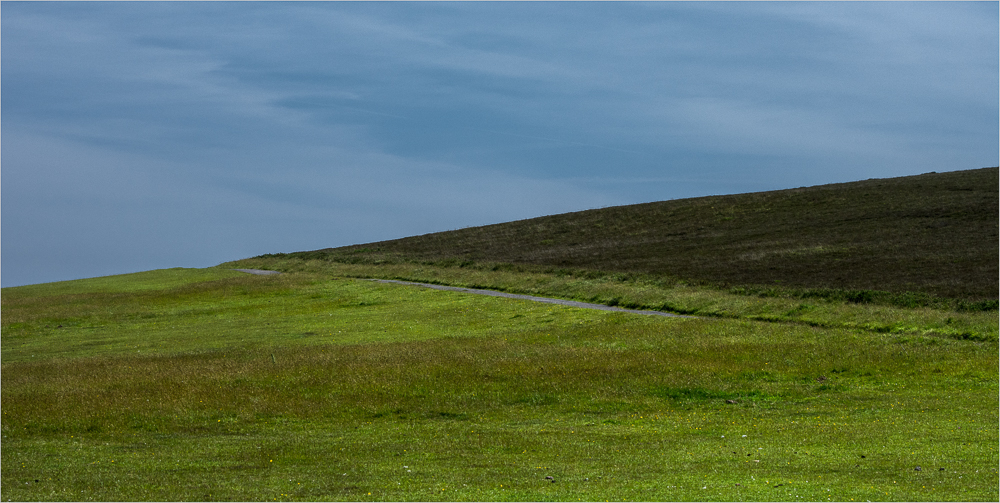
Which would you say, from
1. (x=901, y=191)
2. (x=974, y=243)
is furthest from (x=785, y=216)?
(x=974, y=243)

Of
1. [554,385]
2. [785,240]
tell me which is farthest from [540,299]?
[554,385]

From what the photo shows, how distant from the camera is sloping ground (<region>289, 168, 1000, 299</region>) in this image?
45.8 m

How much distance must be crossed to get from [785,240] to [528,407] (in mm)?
47194

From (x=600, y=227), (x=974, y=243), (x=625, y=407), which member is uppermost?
(x=600, y=227)

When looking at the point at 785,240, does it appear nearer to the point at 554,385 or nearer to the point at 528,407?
the point at 554,385

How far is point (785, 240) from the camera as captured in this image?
6500cm

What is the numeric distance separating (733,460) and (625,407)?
7.67 m

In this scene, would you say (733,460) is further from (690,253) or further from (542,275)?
(690,253)

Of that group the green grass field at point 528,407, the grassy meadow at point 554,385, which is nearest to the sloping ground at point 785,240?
the grassy meadow at point 554,385

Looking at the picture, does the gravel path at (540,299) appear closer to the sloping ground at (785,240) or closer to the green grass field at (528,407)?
the green grass field at (528,407)

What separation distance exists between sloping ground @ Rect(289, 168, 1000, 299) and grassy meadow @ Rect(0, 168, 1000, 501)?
51cm

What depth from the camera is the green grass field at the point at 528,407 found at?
14.3m

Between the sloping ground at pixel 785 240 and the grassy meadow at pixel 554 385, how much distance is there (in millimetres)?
514

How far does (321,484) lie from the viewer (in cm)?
1440
